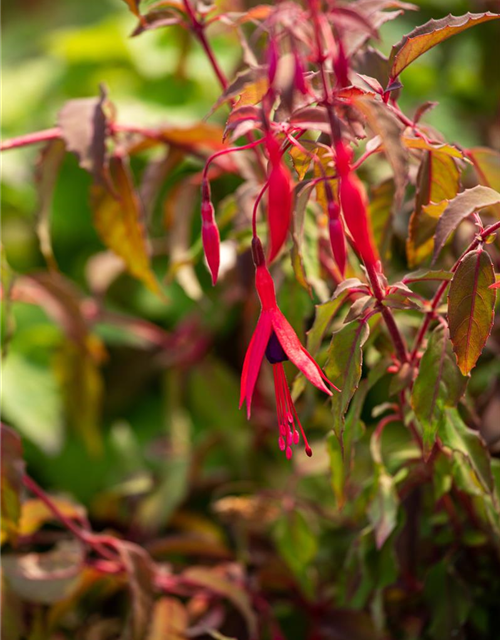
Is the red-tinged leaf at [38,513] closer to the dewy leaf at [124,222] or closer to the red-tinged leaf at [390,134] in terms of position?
the dewy leaf at [124,222]

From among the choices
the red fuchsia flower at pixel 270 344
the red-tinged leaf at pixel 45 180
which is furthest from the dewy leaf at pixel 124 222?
the red fuchsia flower at pixel 270 344

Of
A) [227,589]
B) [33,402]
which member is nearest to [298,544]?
[227,589]

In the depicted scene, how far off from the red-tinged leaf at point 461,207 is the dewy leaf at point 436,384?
69 millimetres

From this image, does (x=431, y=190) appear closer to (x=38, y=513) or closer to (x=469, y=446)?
(x=469, y=446)

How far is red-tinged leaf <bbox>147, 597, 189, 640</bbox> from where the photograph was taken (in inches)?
26.8

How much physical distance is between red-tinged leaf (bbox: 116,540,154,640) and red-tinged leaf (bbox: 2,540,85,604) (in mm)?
58

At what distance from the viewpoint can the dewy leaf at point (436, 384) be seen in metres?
0.46

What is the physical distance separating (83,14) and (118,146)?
1.51 m

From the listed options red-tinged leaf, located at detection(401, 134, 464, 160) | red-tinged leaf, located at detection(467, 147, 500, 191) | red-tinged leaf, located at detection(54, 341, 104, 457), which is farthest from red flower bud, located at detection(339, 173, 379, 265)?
red-tinged leaf, located at detection(54, 341, 104, 457)

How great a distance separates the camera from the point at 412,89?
1345mm

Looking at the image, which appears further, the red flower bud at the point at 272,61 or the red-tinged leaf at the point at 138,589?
the red-tinged leaf at the point at 138,589

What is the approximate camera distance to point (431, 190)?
20.3 inches

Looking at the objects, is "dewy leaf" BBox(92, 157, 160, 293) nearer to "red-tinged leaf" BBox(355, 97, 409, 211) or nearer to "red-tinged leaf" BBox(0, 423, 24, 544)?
"red-tinged leaf" BBox(0, 423, 24, 544)

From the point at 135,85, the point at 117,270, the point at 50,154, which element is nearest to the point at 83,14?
the point at 135,85
